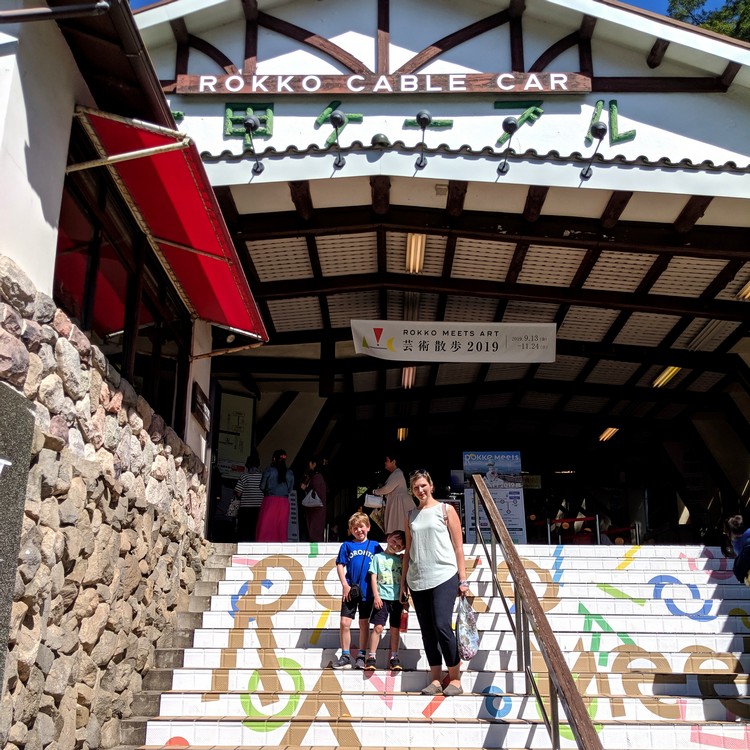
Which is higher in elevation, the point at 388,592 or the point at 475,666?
the point at 388,592

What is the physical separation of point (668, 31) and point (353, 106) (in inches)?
129

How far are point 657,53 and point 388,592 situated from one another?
20.4 feet

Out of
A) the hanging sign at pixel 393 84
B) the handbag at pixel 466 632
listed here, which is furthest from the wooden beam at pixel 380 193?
the handbag at pixel 466 632

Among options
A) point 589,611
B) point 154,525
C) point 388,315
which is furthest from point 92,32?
point 388,315

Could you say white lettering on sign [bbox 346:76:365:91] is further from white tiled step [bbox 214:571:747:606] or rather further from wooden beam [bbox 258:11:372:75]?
white tiled step [bbox 214:571:747:606]

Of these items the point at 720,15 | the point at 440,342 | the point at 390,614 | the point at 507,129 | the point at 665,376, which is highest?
the point at 720,15

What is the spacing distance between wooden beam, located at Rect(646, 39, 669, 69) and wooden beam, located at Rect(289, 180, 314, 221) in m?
3.83

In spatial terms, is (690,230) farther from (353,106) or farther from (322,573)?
(322,573)

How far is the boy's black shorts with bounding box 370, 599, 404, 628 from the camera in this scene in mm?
6070

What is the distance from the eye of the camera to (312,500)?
36.2 feet

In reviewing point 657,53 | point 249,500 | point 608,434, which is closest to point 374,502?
point 249,500

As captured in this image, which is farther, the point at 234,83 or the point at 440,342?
the point at 440,342

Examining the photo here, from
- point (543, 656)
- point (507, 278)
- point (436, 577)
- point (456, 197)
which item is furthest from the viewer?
point (507, 278)

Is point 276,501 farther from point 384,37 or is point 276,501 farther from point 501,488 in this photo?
point 384,37
